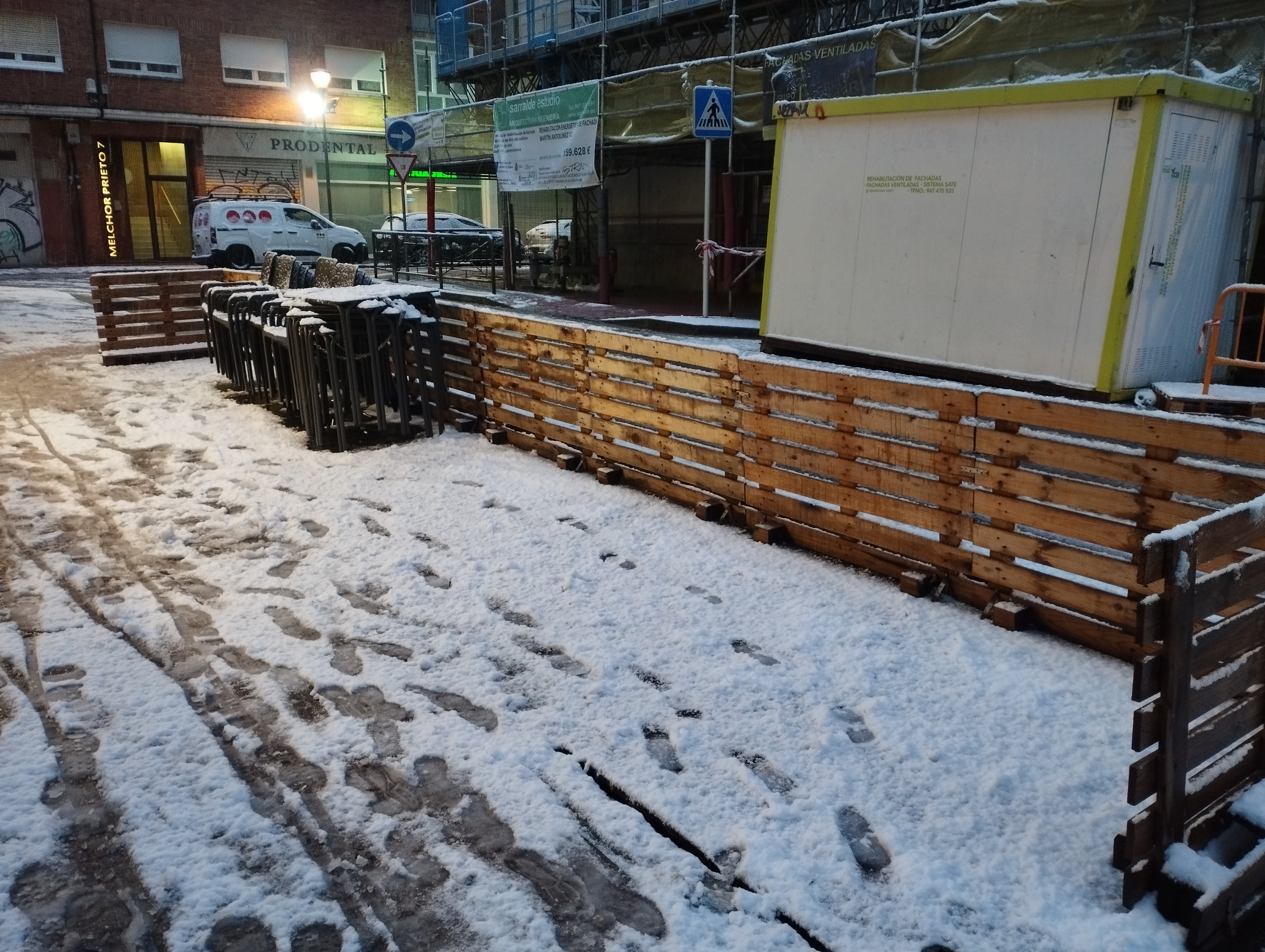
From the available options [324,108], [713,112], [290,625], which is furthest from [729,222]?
[324,108]

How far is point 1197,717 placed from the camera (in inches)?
112

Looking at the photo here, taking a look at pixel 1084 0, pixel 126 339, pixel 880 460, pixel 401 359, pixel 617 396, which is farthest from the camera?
pixel 126 339

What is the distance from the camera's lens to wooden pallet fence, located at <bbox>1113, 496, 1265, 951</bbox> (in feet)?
8.62

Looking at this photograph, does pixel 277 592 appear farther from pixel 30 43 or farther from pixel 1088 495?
pixel 30 43

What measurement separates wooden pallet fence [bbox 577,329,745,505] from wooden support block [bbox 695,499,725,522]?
5 centimetres

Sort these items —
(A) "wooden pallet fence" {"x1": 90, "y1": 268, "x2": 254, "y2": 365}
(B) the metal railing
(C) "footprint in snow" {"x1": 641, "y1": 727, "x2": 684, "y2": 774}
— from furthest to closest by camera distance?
(B) the metal railing, (A) "wooden pallet fence" {"x1": 90, "y1": 268, "x2": 254, "y2": 365}, (C) "footprint in snow" {"x1": 641, "y1": 727, "x2": 684, "y2": 774}

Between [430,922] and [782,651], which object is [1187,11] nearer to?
[782,651]

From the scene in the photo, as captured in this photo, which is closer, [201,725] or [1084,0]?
[201,725]

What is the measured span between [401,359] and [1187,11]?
27.4 feet

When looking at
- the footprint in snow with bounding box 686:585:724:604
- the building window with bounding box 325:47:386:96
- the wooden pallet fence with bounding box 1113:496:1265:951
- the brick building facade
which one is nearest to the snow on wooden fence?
the wooden pallet fence with bounding box 1113:496:1265:951

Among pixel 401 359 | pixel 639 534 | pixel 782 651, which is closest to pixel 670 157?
pixel 401 359

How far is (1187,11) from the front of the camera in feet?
30.7

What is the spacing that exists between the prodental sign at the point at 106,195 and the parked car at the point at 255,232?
7.26m

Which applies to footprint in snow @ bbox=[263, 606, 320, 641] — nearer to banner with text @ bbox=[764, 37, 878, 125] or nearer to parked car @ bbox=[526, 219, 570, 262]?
banner with text @ bbox=[764, 37, 878, 125]
